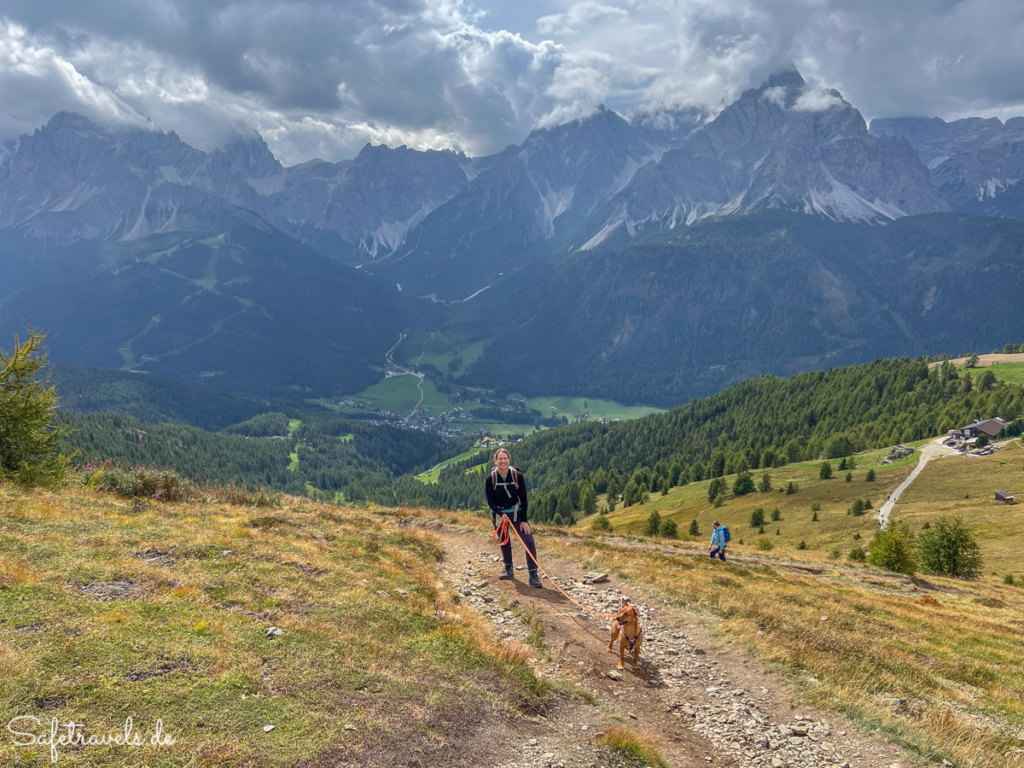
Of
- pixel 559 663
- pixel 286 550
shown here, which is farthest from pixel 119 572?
pixel 559 663

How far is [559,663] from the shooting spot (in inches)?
575

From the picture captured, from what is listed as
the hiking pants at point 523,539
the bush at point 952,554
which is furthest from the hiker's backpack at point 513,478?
the bush at point 952,554

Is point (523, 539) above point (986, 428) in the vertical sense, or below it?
below

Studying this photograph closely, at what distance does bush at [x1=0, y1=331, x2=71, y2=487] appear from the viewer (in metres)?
29.3

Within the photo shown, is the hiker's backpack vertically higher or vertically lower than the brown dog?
higher

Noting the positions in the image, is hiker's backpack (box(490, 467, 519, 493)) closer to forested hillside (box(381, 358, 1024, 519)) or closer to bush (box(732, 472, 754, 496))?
bush (box(732, 472, 754, 496))

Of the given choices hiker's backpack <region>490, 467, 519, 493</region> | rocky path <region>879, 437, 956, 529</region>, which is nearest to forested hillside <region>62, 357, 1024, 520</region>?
rocky path <region>879, 437, 956, 529</region>

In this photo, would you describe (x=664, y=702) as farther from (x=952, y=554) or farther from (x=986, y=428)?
(x=986, y=428)

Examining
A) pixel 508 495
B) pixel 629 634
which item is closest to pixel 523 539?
pixel 508 495

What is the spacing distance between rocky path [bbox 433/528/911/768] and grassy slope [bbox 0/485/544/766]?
1308mm

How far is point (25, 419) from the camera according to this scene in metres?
30.0

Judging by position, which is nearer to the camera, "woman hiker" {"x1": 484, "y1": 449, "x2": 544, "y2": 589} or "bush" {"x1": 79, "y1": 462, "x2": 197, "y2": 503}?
"woman hiker" {"x1": 484, "y1": 449, "x2": 544, "y2": 589}

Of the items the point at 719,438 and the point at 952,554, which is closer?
the point at 952,554

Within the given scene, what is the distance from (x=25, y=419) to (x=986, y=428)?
6148 inches
